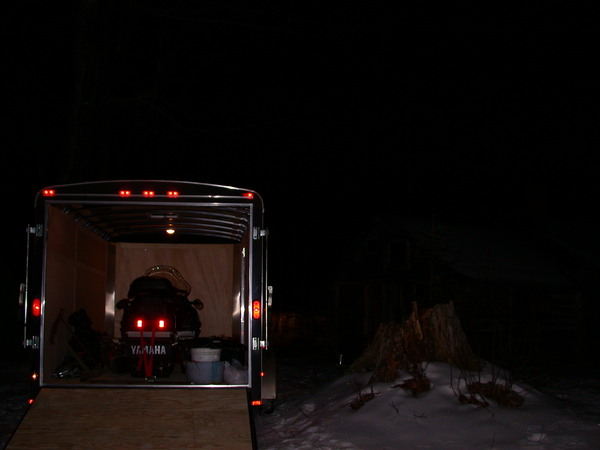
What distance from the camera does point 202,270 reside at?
550 inches

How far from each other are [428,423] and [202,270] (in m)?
6.70

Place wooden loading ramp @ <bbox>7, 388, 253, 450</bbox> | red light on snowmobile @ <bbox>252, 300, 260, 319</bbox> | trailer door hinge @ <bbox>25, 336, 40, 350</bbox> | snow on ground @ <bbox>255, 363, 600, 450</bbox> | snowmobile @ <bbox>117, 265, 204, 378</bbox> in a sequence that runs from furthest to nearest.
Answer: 1. snowmobile @ <bbox>117, 265, 204, 378</bbox>
2. red light on snowmobile @ <bbox>252, 300, 260, 319</bbox>
3. trailer door hinge @ <bbox>25, 336, 40, 350</bbox>
4. snow on ground @ <bbox>255, 363, 600, 450</bbox>
5. wooden loading ramp @ <bbox>7, 388, 253, 450</bbox>

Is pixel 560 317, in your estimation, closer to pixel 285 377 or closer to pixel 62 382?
pixel 285 377

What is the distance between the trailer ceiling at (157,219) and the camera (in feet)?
33.2

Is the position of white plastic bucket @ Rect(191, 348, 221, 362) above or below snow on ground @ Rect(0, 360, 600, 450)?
above

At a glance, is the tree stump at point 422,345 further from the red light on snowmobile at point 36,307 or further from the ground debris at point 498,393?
the red light on snowmobile at point 36,307

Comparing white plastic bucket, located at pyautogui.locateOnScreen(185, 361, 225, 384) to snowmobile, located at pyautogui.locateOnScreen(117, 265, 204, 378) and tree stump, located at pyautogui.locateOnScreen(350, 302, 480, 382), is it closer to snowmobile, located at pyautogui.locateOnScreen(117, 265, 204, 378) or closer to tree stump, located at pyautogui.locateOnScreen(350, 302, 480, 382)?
snowmobile, located at pyautogui.locateOnScreen(117, 265, 204, 378)

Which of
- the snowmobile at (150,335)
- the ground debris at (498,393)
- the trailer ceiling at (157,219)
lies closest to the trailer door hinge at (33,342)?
the snowmobile at (150,335)

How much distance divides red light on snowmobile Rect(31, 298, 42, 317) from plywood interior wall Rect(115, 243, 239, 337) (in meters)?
5.84

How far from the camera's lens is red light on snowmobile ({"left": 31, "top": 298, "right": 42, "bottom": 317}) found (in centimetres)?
800

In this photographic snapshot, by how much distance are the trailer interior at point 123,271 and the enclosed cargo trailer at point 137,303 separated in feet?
0.08

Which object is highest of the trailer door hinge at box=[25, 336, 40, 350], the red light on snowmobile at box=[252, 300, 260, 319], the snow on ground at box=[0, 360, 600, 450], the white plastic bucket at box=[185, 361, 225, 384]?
the red light on snowmobile at box=[252, 300, 260, 319]

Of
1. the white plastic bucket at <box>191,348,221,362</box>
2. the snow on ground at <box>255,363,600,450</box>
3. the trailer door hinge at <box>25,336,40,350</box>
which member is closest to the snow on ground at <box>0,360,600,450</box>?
the snow on ground at <box>255,363,600,450</box>

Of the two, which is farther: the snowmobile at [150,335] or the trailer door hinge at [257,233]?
the snowmobile at [150,335]
